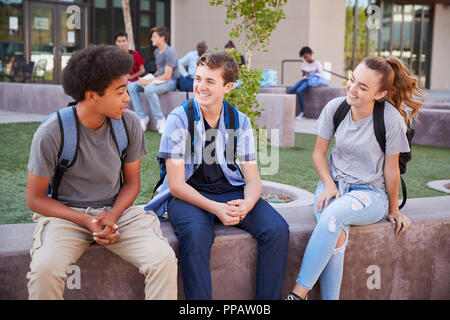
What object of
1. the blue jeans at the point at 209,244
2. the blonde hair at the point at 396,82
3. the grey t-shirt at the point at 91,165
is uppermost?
the blonde hair at the point at 396,82

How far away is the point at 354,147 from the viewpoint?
301 centimetres

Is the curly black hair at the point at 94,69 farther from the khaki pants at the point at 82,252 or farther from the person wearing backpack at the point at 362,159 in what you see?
the person wearing backpack at the point at 362,159

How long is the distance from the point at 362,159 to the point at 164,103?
6.60 m

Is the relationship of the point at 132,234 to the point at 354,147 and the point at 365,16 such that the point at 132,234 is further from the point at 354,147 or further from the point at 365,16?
the point at 365,16

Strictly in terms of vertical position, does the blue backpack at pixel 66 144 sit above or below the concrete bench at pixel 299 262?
above

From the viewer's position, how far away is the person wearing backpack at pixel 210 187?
246cm

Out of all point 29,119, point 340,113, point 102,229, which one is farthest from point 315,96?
point 102,229

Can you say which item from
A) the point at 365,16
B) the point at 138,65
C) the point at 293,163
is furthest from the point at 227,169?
the point at 365,16

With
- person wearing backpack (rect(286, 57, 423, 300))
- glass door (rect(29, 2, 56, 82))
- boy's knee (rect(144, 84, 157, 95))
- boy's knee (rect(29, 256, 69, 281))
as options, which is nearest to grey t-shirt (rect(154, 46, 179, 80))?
boy's knee (rect(144, 84, 157, 95))

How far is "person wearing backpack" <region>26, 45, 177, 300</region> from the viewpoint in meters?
2.25

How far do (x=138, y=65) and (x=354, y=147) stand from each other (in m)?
6.82

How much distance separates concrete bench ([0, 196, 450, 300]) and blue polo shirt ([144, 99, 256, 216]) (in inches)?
9.3

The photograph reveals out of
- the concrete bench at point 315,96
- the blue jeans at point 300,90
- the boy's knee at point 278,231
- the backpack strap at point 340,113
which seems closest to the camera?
the boy's knee at point 278,231

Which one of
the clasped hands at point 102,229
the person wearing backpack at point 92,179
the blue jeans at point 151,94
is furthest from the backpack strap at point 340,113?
the blue jeans at point 151,94
